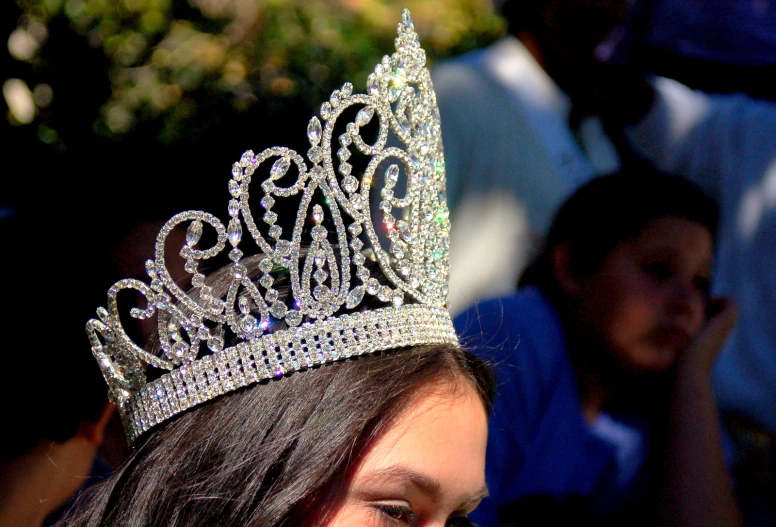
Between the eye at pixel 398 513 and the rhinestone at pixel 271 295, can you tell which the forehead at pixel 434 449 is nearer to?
the eye at pixel 398 513

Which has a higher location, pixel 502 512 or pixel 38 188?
pixel 38 188

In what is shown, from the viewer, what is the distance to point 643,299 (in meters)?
2.03

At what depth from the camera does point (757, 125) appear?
8.14 ft

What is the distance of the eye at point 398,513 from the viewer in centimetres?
108

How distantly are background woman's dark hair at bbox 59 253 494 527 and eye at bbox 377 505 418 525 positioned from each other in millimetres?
61

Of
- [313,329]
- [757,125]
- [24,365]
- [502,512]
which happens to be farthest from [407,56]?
[757,125]

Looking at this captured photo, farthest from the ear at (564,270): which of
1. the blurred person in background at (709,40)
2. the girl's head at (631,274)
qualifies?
the blurred person in background at (709,40)

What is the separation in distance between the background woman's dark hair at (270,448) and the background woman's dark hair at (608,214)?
1046mm

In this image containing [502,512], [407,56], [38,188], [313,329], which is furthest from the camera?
[38,188]

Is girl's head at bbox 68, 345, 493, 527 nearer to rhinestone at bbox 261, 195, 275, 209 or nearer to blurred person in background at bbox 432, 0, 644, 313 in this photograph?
rhinestone at bbox 261, 195, 275, 209

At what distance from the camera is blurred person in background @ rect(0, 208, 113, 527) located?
1.53m

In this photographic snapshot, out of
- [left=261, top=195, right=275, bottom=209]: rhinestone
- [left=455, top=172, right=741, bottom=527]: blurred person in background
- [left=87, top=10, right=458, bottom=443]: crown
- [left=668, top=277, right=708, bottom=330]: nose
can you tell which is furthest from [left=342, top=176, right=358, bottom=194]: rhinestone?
[left=668, top=277, right=708, bottom=330]: nose

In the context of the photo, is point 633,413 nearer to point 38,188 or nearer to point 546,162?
point 546,162

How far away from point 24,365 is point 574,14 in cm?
159
